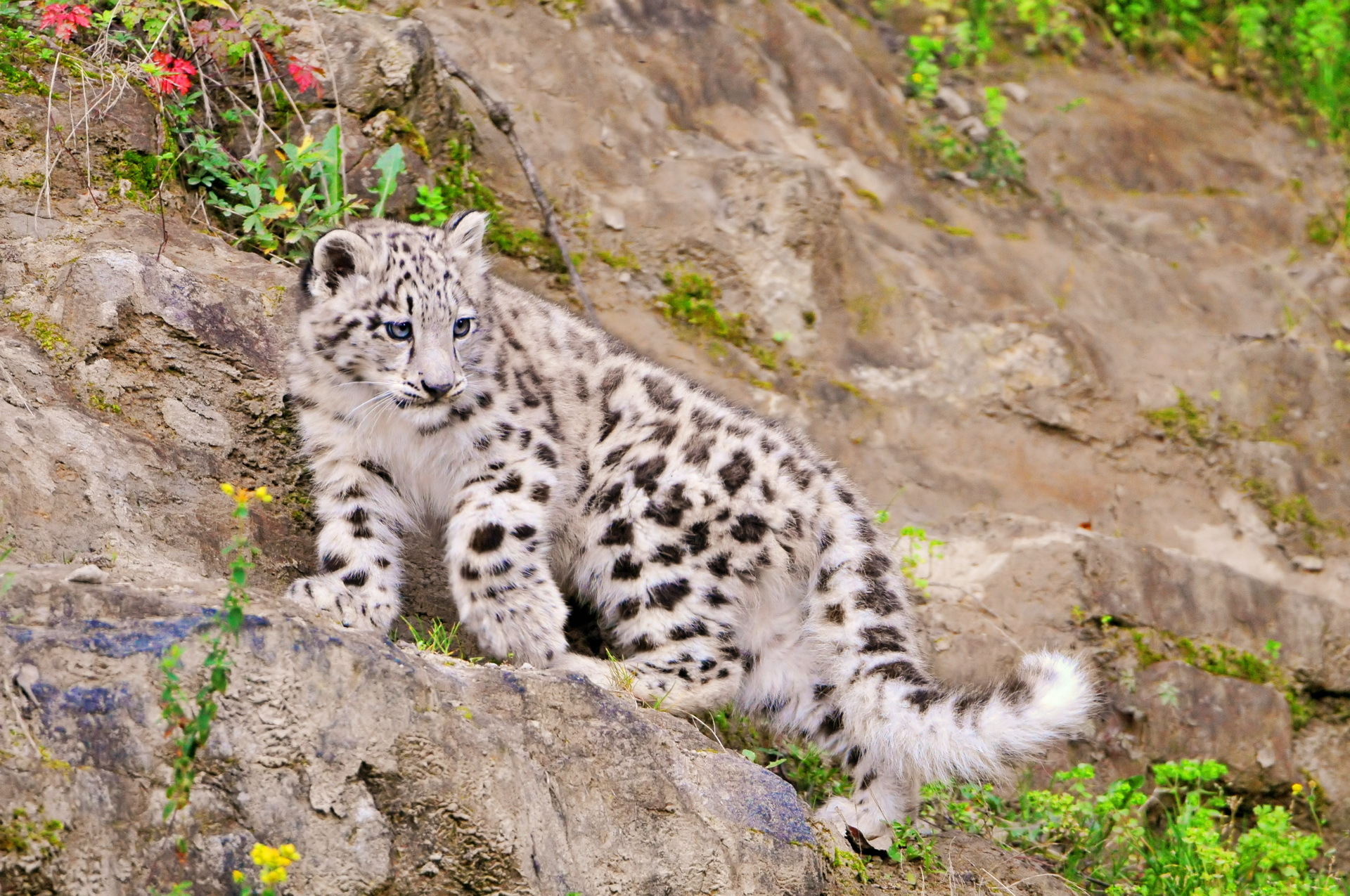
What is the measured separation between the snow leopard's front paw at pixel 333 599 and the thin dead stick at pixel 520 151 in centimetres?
356

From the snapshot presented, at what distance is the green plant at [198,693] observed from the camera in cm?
353

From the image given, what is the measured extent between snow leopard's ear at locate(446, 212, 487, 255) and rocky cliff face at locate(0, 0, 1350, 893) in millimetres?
1222

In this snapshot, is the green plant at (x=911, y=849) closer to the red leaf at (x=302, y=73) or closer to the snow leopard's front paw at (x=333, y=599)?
the snow leopard's front paw at (x=333, y=599)

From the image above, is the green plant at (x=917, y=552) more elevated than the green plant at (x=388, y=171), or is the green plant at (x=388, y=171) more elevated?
the green plant at (x=388, y=171)

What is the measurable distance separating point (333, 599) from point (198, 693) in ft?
5.30

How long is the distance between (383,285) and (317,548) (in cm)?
125

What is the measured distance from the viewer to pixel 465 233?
606 centimetres

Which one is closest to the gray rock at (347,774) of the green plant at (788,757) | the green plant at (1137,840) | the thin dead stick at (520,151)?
the green plant at (788,757)

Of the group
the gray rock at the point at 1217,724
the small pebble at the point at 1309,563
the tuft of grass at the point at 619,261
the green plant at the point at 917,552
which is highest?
the tuft of grass at the point at 619,261

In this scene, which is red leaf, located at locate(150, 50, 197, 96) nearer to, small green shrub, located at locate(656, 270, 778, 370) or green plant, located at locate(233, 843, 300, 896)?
small green shrub, located at locate(656, 270, 778, 370)

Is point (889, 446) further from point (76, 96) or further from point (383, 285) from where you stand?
point (76, 96)

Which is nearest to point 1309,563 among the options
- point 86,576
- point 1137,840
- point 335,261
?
point 1137,840

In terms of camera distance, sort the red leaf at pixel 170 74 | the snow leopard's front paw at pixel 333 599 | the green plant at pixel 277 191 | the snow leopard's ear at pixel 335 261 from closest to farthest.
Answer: the snow leopard's front paw at pixel 333 599, the snow leopard's ear at pixel 335 261, the red leaf at pixel 170 74, the green plant at pixel 277 191

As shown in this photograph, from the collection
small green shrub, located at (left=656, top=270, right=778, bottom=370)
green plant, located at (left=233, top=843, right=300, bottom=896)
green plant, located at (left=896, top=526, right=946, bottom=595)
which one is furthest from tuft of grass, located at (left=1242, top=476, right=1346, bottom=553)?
green plant, located at (left=233, top=843, right=300, bottom=896)
